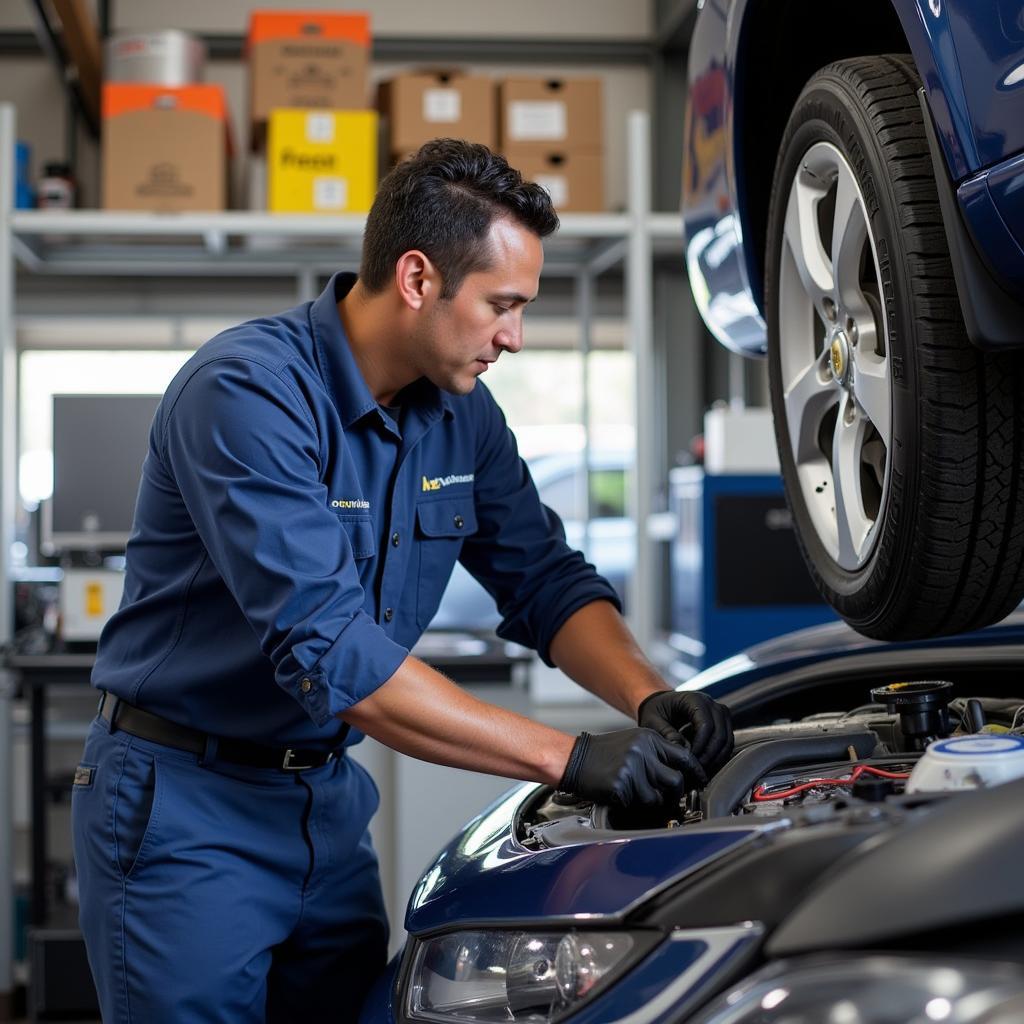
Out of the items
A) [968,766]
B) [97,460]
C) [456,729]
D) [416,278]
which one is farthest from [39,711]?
[968,766]

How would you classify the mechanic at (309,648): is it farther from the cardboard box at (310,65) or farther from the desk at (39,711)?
the cardboard box at (310,65)

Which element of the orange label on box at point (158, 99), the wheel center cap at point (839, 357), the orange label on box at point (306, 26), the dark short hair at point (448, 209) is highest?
the orange label on box at point (306, 26)

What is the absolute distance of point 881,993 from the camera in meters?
0.78

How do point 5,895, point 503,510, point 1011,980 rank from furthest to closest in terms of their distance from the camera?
1. point 5,895
2. point 503,510
3. point 1011,980

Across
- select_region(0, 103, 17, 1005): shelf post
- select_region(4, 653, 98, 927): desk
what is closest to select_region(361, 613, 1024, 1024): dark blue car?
select_region(4, 653, 98, 927): desk

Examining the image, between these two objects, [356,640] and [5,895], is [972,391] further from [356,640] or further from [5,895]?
[5,895]

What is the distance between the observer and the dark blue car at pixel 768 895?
0.79 meters

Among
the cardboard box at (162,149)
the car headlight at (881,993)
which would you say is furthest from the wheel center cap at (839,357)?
the cardboard box at (162,149)

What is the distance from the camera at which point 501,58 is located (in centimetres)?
688

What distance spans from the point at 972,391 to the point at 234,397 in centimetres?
79

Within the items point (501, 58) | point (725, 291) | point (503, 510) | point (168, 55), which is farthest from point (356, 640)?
point (501, 58)

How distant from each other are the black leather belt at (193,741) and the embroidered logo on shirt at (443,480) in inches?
14.3

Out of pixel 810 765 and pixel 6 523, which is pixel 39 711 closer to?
pixel 6 523

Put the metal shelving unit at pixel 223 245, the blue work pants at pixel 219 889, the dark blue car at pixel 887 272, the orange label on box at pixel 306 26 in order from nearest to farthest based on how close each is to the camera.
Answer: the dark blue car at pixel 887 272, the blue work pants at pixel 219 889, the metal shelving unit at pixel 223 245, the orange label on box at pixel 306 26
